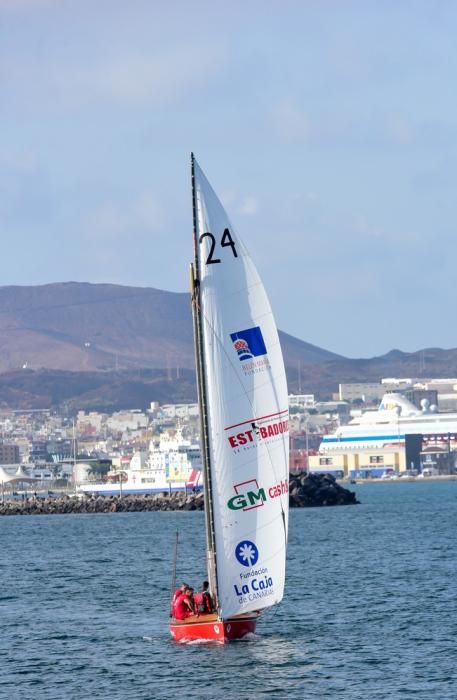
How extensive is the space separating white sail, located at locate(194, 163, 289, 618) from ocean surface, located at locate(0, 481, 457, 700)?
210 centimetres

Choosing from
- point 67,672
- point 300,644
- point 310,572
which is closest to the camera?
point 67,672

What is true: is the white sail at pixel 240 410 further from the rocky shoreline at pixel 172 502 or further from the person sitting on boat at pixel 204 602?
the rocky shoreline at pixel 172 502

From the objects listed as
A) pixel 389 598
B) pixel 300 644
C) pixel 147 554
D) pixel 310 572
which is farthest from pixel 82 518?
pixel 300 644

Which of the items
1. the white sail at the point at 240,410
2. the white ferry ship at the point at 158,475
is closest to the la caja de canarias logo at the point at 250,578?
the white sail at the point at 240,410

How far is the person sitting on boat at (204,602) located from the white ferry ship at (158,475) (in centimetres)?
12050

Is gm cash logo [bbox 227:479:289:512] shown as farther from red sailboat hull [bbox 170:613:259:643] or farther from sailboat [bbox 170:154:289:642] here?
red sailboat hull [bbox 170:613:259:643]

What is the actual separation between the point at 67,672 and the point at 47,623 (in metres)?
8.36

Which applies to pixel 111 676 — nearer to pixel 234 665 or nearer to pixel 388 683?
pixel 234 665

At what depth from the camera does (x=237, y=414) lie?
31.0 m

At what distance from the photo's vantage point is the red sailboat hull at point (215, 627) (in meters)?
32.5

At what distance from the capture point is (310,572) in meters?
54.4

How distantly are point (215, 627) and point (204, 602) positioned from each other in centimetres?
56

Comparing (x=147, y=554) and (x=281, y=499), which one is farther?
(x=147, y=554)

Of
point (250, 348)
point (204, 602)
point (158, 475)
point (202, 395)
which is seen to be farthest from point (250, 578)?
point (158, 475)
